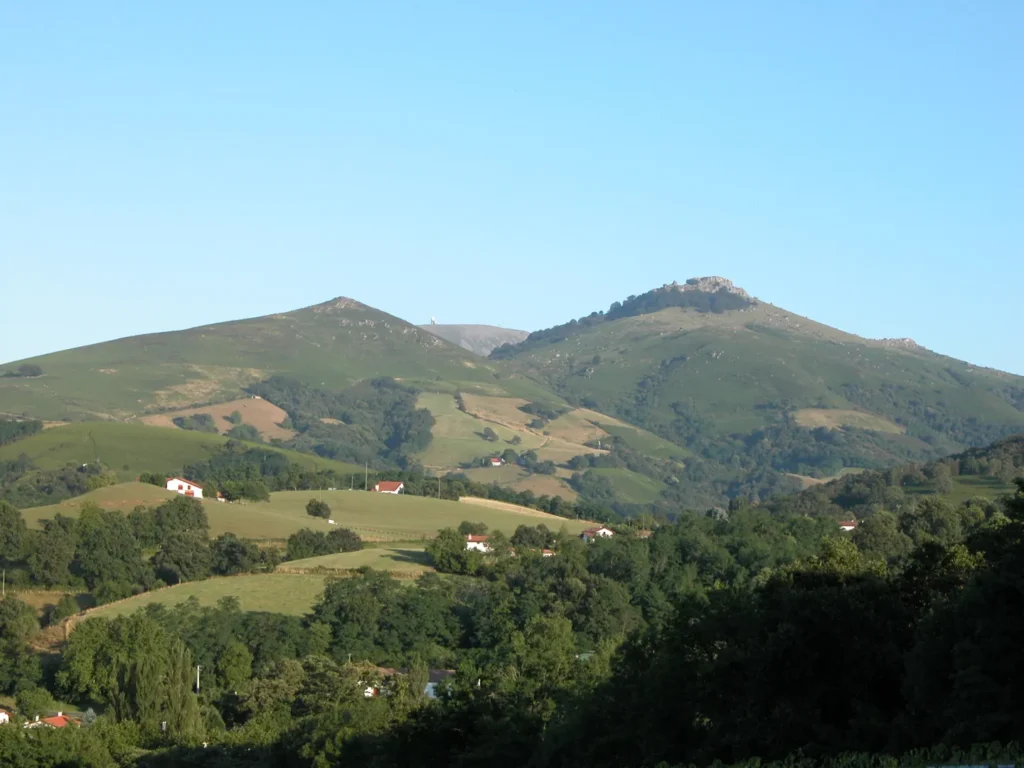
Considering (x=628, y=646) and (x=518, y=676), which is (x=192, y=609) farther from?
(x=628, y=646)

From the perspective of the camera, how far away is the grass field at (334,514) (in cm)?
12750

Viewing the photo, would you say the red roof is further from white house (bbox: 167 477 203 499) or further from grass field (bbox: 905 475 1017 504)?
grass field (bbox: 905 475 1017 504)

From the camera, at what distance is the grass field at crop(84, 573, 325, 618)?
9669cm

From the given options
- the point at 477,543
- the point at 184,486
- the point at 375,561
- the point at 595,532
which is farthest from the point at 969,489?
the point at 184,486

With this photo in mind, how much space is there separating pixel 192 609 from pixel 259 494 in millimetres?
56924

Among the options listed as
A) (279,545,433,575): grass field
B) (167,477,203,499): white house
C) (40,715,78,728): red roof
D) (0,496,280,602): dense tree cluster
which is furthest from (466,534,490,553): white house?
(40,715,78,728): red roof

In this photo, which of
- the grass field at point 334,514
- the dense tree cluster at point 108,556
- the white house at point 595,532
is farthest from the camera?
the white house at point 595,532

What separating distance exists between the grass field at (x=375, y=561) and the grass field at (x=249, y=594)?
3.99 m

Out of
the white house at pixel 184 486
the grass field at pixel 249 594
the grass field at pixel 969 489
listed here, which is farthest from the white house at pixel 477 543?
the grass field at pixel 969 489

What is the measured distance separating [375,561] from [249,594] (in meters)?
14.8

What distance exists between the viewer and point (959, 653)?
102 feet

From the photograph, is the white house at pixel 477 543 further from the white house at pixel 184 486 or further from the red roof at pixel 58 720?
the red roof at pixel 58 720

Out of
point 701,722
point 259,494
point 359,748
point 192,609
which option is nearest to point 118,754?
point 359,748

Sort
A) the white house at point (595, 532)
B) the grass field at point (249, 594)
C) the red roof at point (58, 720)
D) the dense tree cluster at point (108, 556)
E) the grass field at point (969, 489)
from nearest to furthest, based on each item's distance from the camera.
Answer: the red roof at point (58, 720)
the grass field at point (249, 594)
the dense tree cluster at point (108, 556)
the white house at point (595, 532)
the grass field at point (969, 489)
